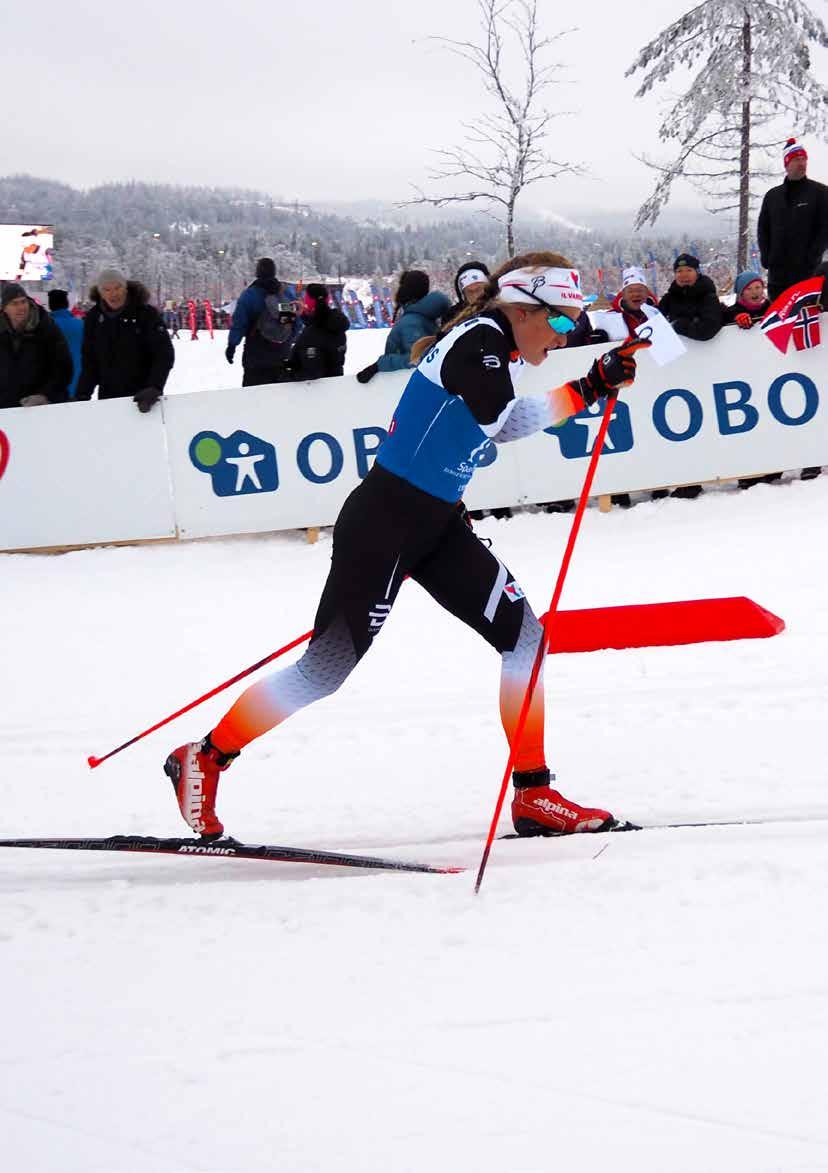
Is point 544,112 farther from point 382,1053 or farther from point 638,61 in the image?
point 382,1053

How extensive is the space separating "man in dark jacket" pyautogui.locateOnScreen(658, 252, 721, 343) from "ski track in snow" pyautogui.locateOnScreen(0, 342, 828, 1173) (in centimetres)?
344

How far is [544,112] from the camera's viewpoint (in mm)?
16734

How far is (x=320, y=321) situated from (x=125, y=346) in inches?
62.5

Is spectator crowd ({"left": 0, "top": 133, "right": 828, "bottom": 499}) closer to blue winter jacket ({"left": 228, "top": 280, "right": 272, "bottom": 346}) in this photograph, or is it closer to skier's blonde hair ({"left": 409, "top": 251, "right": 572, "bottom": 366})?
blue winter jacket ({"left": 228, "top": 280, "right": 272, "bottom": 346})

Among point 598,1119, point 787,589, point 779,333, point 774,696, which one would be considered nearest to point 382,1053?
point 598,1119

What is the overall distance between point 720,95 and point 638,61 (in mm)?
1473

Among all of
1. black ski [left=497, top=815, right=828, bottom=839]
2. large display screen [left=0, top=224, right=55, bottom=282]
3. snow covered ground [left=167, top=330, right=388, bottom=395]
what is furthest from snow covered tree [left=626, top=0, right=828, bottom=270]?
large display screen [left=0, top=224, right=55, bottom=282]

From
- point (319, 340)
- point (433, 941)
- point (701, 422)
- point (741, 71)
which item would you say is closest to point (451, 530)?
point (433, 941)

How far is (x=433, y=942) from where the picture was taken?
115 inches

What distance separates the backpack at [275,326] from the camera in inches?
364

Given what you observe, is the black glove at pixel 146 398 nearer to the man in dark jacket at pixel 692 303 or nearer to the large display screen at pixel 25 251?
the man in dark jacket at pixel 692 303

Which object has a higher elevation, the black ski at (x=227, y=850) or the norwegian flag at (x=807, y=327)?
the norwegian flag at (x=807, y=327)

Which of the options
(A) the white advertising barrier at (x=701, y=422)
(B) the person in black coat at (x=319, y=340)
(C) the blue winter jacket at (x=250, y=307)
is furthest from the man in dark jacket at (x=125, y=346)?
(A) the white advertising barrier at (x=701, y=422)

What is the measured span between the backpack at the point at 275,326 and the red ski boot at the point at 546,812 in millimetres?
6223
